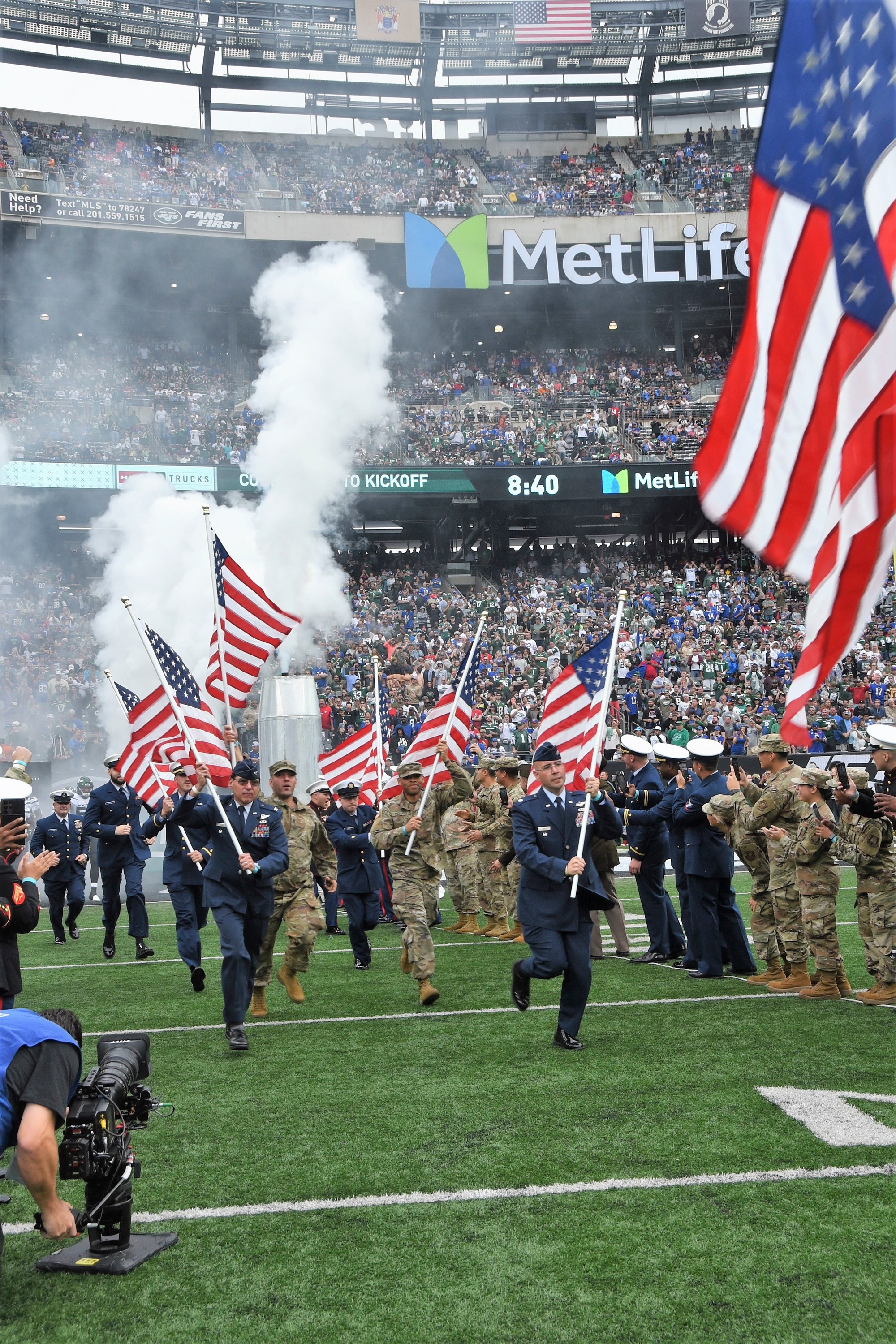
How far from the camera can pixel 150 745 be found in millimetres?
12820

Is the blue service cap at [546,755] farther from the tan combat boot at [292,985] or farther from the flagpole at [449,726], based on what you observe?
the tan combat boot at [292,985]

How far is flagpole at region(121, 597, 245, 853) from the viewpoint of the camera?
7.98 metres

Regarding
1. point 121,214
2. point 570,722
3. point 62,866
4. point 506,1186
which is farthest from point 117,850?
point 121,214

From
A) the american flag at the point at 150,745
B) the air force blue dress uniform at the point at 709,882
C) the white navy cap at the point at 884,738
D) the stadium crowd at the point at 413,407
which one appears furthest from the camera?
the stadium crowd at the point at 413,407

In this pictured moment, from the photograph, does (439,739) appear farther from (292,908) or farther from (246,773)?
(246,773)

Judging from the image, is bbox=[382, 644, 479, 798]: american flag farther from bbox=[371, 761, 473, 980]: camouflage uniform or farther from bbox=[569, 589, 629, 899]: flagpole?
bbox=[569, 589, 629, 899]: flagpole

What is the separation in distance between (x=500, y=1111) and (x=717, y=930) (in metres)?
4.35

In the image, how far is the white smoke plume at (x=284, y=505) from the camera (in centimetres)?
3027

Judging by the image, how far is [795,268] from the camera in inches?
165

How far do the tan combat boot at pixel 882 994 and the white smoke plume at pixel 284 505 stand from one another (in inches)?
855

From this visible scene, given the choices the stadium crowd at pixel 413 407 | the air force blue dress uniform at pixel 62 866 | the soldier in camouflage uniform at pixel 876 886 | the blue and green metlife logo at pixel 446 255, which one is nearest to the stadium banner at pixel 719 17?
the stadium crowd at pixel 413 407

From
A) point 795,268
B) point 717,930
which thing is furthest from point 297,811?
point 795,268

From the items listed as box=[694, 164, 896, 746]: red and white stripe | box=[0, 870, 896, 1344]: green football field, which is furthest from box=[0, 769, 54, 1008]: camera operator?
box=[694, 164, 896, 746]: red and white stripe

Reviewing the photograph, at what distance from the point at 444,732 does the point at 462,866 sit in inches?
143
